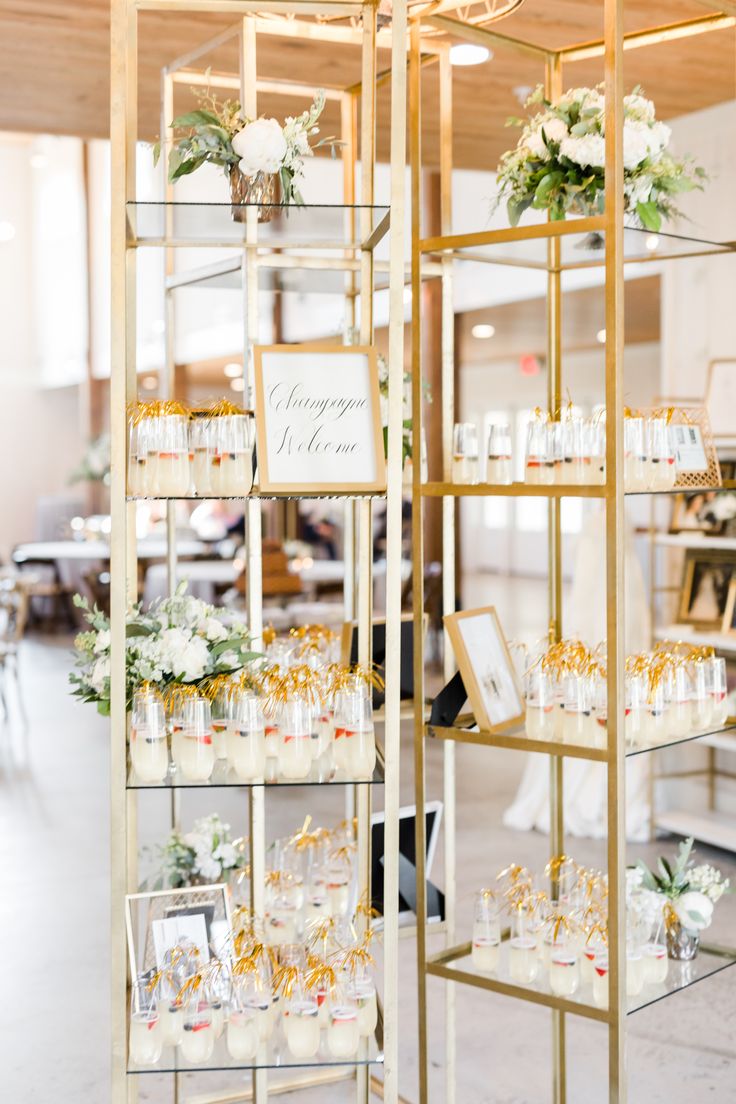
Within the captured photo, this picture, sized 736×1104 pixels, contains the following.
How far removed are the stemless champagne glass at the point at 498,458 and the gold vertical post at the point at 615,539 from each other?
1.12ft

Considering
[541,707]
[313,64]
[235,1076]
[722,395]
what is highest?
[313,64]

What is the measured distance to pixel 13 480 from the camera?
18891mm

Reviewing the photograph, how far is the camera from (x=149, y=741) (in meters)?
2.46

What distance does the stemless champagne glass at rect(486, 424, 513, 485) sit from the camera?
9.04 feet

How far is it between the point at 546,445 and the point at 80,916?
3.01 metres

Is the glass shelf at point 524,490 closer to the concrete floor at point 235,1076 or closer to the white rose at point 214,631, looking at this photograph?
the white rose at point 214,631

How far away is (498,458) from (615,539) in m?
0.41

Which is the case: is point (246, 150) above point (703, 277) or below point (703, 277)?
below

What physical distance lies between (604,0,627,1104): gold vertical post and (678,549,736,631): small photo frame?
10.1 ft

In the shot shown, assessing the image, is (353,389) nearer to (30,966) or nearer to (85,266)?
(30,966)

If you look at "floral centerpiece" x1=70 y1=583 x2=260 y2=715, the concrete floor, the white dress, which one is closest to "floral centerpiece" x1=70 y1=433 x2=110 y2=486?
the concrete floor

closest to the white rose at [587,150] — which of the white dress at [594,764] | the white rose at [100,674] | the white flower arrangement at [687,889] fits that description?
the white rose at [100,674]

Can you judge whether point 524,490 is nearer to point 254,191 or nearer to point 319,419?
point 319,419

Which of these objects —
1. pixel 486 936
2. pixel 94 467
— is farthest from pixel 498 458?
pixel 94 467
